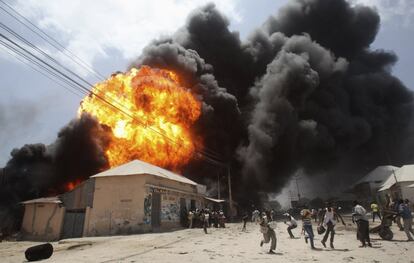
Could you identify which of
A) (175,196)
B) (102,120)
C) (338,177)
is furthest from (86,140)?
(338,177)

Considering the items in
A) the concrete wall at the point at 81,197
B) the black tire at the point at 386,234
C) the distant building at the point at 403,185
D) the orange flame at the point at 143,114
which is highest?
the orange flame at the point at 143,114

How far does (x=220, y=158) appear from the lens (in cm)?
4997

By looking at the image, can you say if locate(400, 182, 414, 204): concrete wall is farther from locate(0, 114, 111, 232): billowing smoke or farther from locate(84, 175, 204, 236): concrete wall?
locate(0, 114, 111, 232): billowing smoke

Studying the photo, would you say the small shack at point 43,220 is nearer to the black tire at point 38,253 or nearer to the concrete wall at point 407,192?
the black tire at point 38,253

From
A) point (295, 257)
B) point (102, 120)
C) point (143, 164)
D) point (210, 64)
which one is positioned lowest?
point (295, 257)

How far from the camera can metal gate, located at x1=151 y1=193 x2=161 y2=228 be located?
24812 millimetres

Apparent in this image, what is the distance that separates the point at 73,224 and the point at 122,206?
4.50 m

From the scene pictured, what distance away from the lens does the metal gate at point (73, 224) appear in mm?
24453

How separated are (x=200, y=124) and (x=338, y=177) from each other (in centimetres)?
3736

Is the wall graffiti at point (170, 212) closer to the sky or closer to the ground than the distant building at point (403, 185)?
closer to the ground

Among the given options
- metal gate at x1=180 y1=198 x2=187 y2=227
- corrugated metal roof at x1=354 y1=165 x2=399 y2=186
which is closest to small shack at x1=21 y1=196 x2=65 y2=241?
metal gate at x1=180 y1=198 x2=187 y2=227

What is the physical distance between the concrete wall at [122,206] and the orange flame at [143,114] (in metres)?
14.6

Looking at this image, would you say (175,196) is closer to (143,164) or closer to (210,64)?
(143,164)

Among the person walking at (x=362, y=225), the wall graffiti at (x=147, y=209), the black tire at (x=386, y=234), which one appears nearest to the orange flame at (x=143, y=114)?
the wall graffiti at (x=147, y=209)
